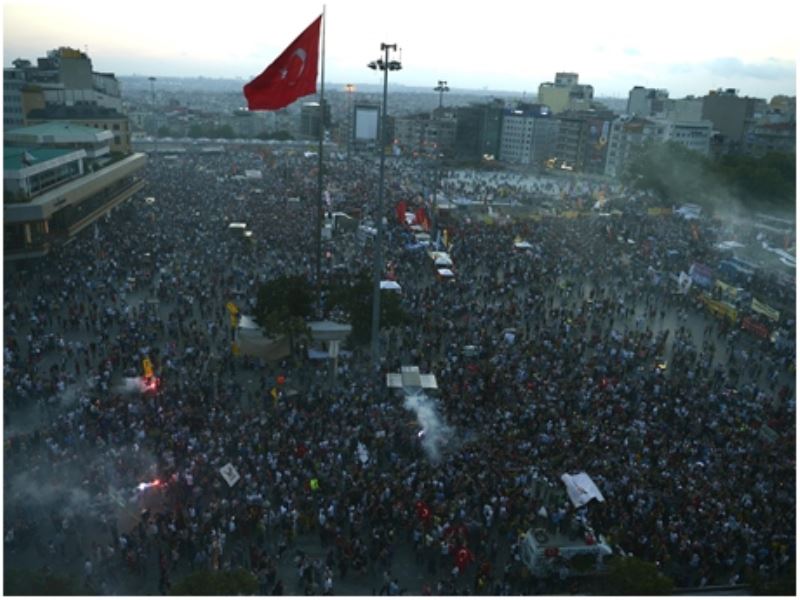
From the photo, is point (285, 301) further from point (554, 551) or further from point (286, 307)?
Answer: point (554, 551)

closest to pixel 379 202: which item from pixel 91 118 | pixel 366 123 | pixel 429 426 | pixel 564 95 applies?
pixel 429 426

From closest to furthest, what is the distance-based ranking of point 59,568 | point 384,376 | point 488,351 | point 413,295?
point 59,568
point 384,376
point 488,351
point 413,295

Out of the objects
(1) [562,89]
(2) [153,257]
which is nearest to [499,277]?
(2) [153,257]

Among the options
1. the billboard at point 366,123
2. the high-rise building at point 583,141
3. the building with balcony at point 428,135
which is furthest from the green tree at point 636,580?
the billboard at point 366,123

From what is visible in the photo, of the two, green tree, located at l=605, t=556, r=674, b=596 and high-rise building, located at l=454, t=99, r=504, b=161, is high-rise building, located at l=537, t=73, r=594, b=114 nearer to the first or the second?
high-rise building, located at l=454, t=99, r=504, b=161

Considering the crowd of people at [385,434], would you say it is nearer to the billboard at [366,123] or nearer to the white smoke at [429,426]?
the white smoke at [429,426]

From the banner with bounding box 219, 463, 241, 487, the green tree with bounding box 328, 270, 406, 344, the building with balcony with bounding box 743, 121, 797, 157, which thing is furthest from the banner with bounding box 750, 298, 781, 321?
the building with balcony with bounding box 743, 121, 797, 157

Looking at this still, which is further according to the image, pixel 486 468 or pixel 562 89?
pixel 562 89

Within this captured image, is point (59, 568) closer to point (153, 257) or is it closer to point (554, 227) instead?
point (153, 257)
